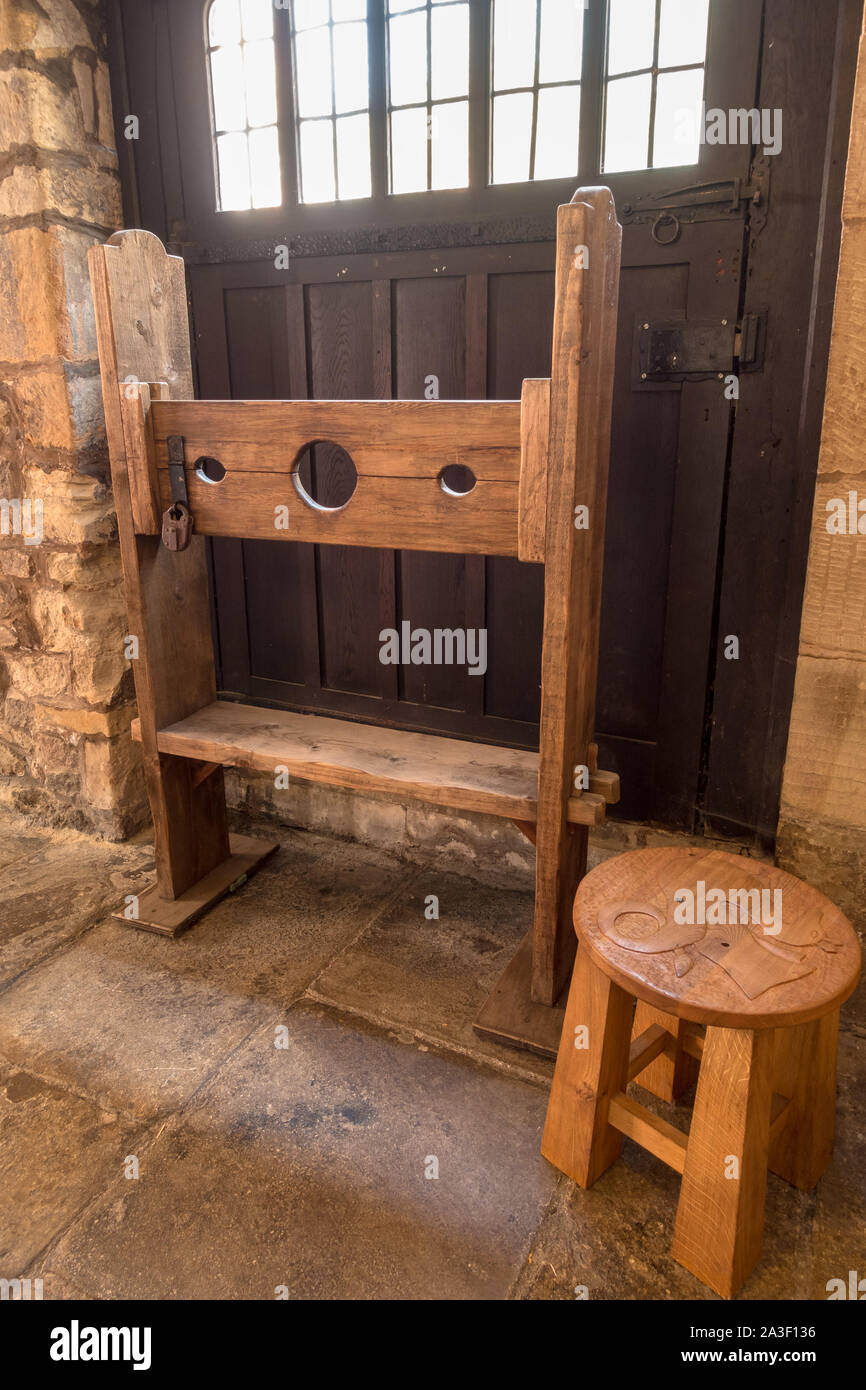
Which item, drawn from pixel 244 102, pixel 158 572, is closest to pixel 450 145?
pixel 244 102

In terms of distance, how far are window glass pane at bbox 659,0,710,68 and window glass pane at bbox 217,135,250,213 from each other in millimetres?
1306

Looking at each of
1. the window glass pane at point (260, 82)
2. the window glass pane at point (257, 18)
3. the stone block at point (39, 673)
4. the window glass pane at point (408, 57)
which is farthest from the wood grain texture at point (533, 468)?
the stone block at point (39, 673)

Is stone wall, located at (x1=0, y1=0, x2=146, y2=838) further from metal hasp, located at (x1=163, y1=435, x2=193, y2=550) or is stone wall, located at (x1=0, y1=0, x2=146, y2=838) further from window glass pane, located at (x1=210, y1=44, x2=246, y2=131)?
metal hasp, located at (x1=163, y1=435, x2=193, y2=550)

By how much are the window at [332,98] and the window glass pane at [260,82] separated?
9 cm

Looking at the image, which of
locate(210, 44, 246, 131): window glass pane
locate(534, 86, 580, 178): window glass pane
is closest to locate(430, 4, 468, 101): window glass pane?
locate(534, 86, 580, 178): window glass pane

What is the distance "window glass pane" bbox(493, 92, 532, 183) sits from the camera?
2.32m

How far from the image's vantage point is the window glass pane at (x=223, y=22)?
2.61 metres

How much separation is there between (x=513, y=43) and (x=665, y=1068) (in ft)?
8.53

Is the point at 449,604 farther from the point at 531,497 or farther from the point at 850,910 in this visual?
the point at 850,910

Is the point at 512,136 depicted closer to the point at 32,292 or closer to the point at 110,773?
the point at 32,292

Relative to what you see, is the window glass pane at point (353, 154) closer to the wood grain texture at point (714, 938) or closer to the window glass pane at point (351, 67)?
the window glass pane at point (351, 67)

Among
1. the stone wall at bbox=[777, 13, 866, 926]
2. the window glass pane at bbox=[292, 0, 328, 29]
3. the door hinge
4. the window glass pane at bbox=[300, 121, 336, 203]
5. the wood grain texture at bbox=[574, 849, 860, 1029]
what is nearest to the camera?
the wood grain texture at bbox=[574, 849, 860, 1029]
